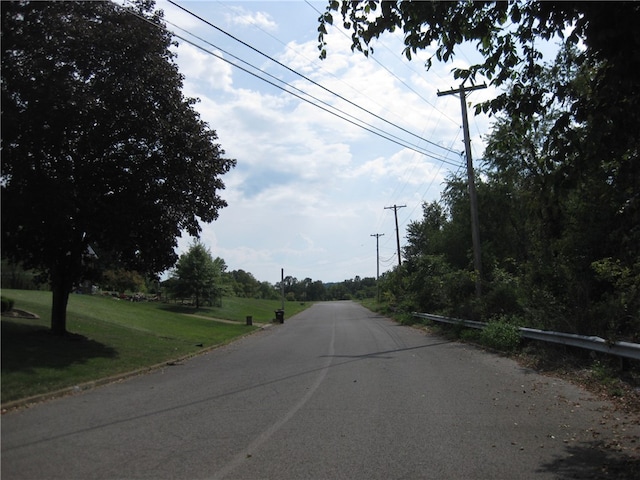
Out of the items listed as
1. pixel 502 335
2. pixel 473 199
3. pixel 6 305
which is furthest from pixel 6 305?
pixel 473 199

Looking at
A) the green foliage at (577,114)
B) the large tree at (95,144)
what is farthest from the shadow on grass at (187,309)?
the green foliage at (577,114)

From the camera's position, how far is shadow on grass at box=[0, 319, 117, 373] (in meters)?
11.7

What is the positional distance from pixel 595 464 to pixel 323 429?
3.22m

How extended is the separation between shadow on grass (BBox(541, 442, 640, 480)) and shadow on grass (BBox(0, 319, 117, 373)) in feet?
33.4

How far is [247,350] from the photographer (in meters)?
19.3

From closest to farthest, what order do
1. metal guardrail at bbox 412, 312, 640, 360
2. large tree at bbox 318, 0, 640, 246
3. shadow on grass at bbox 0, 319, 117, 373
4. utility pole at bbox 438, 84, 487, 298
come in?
large tree at bbox 318, 0, 640, 246, metal guardrail at bbox 412, 312, 640, 360, shadow on grass at bbox 0, 319, 117, 373, utility pole at bbox 438, 84, 487, 298

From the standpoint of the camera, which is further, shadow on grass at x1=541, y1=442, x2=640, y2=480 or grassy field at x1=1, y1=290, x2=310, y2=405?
grassy field at x1=1, y1=290, x2=310, y2=405

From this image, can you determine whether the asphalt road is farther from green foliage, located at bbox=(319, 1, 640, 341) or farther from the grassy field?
green foliage, located at bbox=(319, 1, 640, 341)

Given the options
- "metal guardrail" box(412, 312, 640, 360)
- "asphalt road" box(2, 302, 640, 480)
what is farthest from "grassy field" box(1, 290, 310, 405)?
"metal guardrail" box(412, 312, 640, 360)

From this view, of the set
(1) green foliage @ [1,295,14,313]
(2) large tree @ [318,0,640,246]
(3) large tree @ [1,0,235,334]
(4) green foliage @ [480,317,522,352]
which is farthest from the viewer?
(1) green foliage @ [1,295,14,313]

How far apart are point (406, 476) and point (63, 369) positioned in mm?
9152

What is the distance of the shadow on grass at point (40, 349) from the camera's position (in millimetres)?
11734

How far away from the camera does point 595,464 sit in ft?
17.8

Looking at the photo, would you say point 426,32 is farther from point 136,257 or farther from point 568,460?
point 136,257
